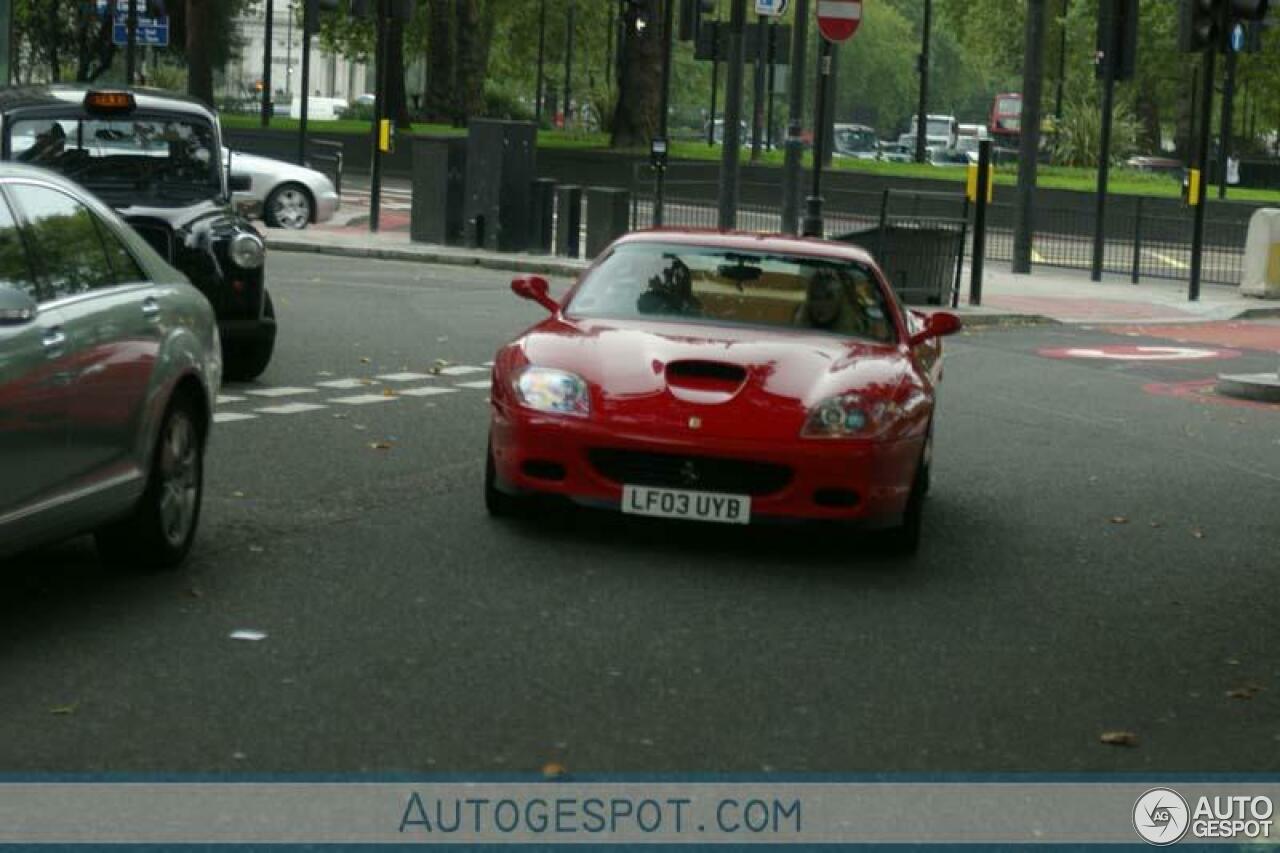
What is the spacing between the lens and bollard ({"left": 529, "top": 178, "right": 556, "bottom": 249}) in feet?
107

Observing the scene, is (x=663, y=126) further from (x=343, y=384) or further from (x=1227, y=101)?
(x=343, y=384)

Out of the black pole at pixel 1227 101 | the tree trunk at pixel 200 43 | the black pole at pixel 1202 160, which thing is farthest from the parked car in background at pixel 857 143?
the black pole at pixel 1202 160

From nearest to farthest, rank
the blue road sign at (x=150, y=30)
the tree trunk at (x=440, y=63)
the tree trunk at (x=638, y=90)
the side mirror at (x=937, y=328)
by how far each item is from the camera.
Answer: the side mirror at (x=937, y=328), the blue road sign at (x=150, y=30), the tree trunk at (x=638, y=90), the tree trunk at (x=440, y=63)

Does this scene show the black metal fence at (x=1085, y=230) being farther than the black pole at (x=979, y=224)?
Yes

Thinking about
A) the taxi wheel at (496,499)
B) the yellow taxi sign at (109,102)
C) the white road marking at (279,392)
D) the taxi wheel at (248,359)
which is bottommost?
the white road marking at (279,392)

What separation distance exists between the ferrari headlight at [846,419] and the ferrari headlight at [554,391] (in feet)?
2.84

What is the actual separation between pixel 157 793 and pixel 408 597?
289cm

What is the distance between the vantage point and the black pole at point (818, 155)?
25953 millimetres

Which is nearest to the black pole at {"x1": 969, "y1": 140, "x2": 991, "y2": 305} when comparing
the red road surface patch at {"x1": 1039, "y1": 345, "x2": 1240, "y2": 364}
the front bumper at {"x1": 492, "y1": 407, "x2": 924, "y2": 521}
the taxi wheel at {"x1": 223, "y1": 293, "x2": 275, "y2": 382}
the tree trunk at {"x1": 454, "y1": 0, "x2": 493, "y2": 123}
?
the red road surface patch at {"x1": 1039, "y1": 345, "x2": 1240, "y2": 364}

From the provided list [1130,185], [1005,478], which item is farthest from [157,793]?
[1130,185]

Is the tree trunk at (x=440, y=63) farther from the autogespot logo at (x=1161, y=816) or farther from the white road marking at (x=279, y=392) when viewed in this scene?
the autogespot logo at (x=1161, y=816)

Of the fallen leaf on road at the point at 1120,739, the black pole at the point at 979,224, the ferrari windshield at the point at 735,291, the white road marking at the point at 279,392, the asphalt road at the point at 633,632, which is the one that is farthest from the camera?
the black pole at the point at 979,224

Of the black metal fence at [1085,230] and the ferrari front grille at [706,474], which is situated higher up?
the ferrari front grille at [706,474]

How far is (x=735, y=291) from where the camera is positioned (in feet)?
37.4
